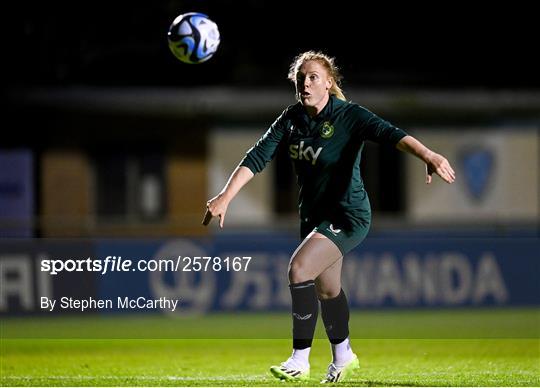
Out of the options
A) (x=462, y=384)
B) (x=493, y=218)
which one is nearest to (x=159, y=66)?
(x=493, y=218)

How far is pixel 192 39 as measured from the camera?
951 cm

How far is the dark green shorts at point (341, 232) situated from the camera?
830cm

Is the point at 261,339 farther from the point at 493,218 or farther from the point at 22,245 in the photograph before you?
the point at 493,218

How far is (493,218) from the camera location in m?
23.5

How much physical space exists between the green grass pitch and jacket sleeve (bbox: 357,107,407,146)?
1.67 metres

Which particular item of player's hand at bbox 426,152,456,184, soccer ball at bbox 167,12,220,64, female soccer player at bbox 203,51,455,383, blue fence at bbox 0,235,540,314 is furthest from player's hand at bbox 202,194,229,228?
blue fence at bbox 0,235,540,314

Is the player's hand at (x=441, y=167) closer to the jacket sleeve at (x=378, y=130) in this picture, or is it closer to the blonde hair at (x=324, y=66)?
the jacket sleeve at (x=378, y=130)

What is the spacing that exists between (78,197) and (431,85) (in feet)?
23.7

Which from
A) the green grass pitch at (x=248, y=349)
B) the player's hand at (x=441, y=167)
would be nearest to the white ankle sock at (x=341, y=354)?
the green grass pitch at (x=248, y=349)

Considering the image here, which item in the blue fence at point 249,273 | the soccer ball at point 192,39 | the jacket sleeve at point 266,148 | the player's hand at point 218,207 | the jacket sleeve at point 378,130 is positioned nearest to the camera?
the jacket sleeve at point 378,130

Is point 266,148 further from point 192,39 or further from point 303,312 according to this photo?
point 192,39

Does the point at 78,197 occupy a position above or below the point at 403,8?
below

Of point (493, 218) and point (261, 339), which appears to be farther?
point (493, 218)
